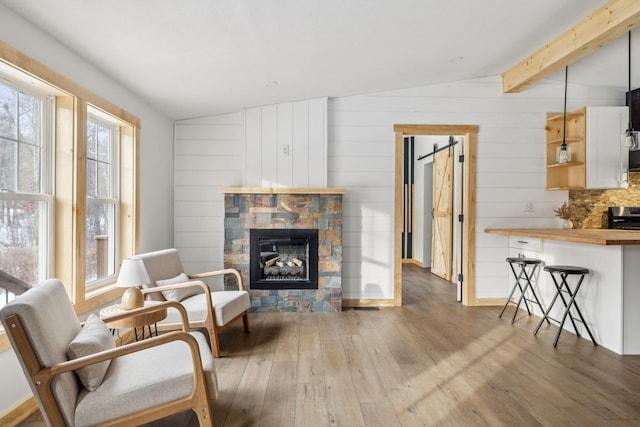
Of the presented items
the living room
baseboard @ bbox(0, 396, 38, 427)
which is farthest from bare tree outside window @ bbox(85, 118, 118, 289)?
the living room

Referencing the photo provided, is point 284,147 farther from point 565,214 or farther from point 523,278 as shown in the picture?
point 565,214

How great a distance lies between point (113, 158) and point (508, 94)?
462 centimetres

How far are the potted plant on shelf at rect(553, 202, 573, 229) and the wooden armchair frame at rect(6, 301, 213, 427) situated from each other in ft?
14.9

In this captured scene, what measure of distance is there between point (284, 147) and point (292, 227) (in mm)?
995

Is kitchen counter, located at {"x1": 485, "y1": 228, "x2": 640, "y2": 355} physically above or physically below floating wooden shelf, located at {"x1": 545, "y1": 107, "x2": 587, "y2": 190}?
below

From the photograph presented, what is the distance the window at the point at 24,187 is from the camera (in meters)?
2.25

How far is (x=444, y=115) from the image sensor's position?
476cm

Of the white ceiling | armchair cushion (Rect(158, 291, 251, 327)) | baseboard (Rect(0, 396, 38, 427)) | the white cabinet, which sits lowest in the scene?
baseboard (Rect(0, 396, 38, 427))

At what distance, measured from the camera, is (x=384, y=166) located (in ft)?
15.5

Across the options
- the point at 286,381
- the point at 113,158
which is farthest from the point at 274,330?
the point at 113,158

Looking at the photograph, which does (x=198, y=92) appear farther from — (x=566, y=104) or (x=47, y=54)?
(x=566, y=104)

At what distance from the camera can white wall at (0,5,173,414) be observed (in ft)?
6.84

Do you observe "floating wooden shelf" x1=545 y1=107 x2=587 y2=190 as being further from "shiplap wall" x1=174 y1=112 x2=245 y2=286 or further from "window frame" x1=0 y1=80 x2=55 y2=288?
"window frame" x1=0 y1=80 x2=55 y2=288

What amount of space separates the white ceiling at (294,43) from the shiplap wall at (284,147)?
20cm
